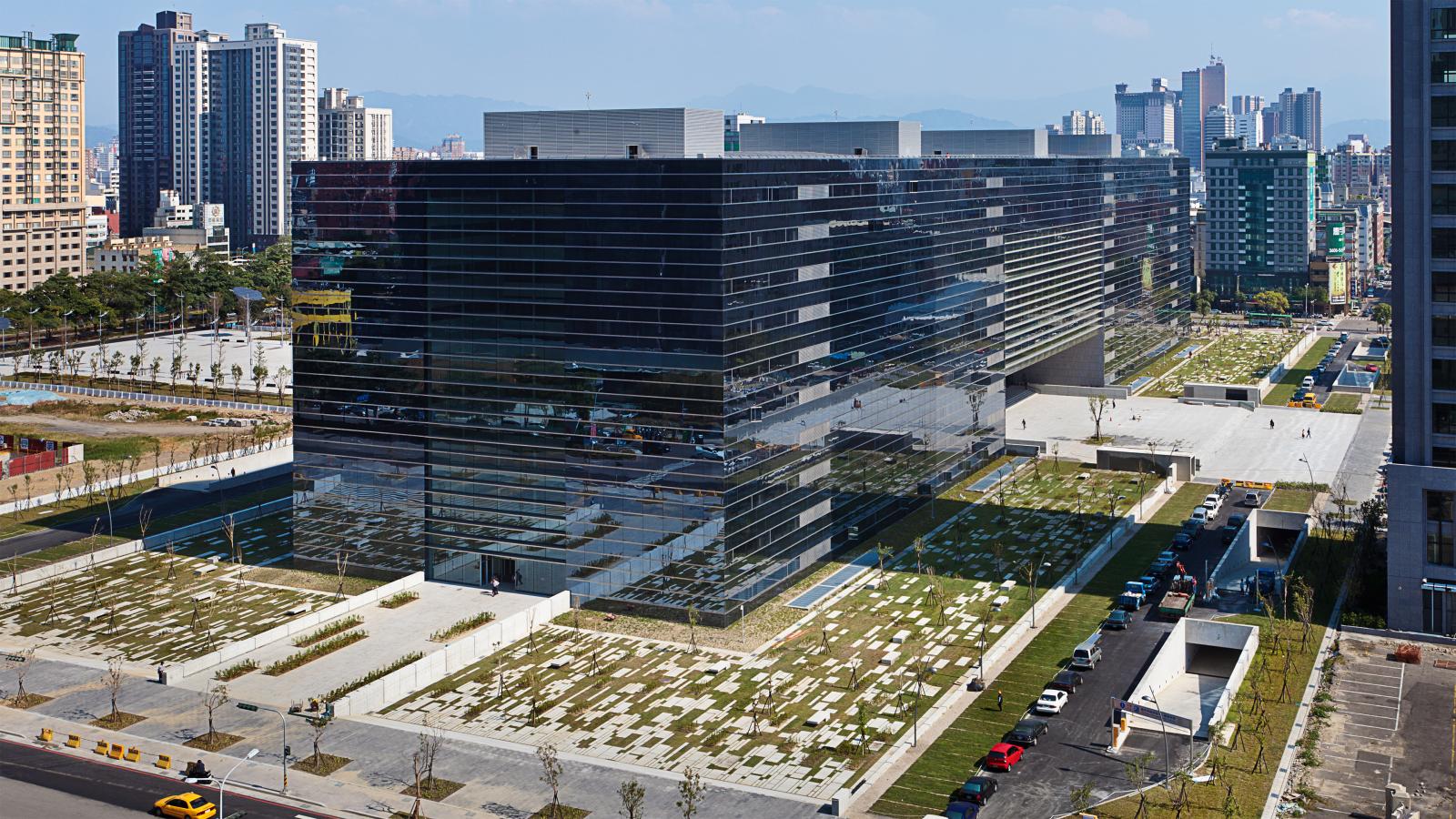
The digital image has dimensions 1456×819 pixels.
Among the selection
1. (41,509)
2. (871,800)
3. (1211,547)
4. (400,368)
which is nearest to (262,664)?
(400,368)

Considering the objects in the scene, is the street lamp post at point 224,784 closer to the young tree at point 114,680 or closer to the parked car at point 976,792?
the young tree at point 114,680

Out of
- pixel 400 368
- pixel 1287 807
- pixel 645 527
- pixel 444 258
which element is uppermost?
pixel 444 258

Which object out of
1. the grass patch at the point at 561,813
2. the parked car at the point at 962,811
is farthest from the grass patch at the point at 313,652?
the parked car at the point at 962,811

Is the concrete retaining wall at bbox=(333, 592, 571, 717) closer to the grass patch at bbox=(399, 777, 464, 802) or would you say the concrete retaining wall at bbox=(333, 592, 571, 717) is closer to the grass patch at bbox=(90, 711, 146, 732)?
the grass patch at bbox=(90, 711, 146, 732)

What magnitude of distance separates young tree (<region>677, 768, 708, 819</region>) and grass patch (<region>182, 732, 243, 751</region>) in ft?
78.9

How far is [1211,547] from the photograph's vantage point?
117m

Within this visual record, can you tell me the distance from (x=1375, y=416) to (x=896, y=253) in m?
85.5

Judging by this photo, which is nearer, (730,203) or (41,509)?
(730,203)

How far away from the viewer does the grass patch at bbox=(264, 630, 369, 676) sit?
88.6 metres

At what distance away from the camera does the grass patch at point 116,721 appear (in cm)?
7988

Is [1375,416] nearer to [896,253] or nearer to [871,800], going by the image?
[896,253]

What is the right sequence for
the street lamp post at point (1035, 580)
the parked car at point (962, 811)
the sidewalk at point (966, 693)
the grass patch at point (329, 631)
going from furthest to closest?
the street lamp post at point (1035, 580), the grass patch at point (329, 631), the sidewalk at point (966, 693), the parked car at point (962, 811)

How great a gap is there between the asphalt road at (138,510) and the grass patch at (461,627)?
136ft

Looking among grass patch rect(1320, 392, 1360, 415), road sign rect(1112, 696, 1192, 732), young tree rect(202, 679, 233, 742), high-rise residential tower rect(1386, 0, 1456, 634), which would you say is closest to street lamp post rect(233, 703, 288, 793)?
young tree rect(202, 679, 233, 742)
